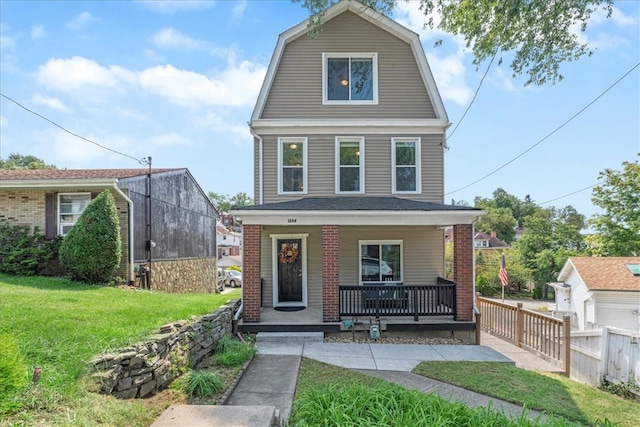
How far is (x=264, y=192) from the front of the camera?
10680 mm

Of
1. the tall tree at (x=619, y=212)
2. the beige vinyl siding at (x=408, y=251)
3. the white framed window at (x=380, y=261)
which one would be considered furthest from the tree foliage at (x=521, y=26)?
the tall tree at (x=619, y=212)

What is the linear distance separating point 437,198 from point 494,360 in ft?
17.0

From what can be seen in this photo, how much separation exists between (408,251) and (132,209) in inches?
374

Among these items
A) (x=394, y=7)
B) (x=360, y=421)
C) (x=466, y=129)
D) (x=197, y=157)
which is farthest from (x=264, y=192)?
(x=197, y=157)

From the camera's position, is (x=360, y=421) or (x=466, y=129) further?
(x=466, y=129)

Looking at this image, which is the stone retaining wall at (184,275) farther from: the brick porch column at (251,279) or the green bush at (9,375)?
the green bush at (9,375)

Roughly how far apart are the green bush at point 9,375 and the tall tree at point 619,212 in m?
30.7

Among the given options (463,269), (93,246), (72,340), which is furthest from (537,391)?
(93,246)

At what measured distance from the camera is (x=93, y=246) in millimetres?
10320

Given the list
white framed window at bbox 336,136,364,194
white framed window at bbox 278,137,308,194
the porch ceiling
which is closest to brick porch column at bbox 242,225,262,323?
the porch ceiling

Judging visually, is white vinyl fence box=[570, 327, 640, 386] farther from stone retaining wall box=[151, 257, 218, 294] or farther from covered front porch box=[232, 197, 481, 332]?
stone retaining wall box=[151, 257, 218, 294]

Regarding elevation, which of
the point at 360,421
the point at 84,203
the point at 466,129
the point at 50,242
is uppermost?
the point at 466,129

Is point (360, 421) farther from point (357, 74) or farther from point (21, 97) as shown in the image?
point (21, 97)

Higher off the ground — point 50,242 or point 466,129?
point 466,129
